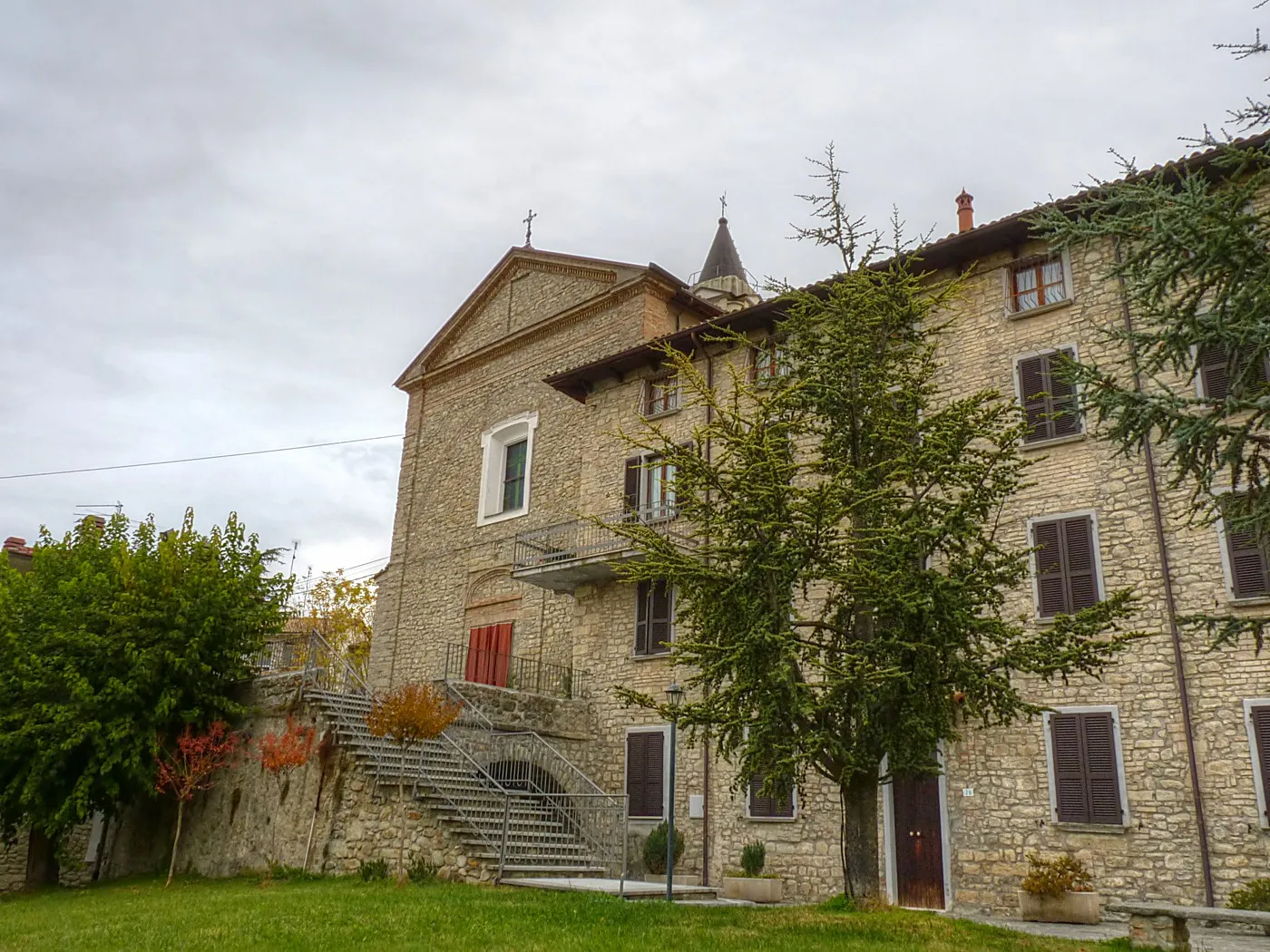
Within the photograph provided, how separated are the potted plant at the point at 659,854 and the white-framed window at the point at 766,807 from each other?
4.63 ft

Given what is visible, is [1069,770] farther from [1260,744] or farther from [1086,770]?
[1260,744]

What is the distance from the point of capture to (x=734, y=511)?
10789 millimetres

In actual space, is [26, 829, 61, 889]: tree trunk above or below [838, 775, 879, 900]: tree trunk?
below

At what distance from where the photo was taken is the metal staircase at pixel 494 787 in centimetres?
1419

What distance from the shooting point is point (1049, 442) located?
14.7 m

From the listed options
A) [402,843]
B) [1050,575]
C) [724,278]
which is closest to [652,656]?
[402,843]

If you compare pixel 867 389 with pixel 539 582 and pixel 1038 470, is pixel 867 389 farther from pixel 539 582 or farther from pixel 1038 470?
pixel 539 582

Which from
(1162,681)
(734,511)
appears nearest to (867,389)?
(734,511)

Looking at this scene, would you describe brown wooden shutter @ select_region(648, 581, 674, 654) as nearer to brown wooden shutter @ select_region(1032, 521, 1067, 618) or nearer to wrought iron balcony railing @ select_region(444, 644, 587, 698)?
wrought iron balcony railing @ select_region(444, 644, 587, 698)

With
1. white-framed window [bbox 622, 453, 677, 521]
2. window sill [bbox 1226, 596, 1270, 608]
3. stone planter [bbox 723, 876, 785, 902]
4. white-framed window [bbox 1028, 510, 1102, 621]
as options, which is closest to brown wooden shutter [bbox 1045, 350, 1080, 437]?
white-framed window [bbox 1028, 510, 1102, 621]

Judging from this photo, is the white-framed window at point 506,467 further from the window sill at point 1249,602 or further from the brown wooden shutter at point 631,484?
the window sill at point 1249,602

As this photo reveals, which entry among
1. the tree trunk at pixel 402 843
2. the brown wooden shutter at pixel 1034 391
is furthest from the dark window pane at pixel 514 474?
the brown wooden shutter at pixel 1034 391

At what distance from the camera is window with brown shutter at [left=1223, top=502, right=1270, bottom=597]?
12523mm

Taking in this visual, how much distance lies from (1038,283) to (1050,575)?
4.85 m
